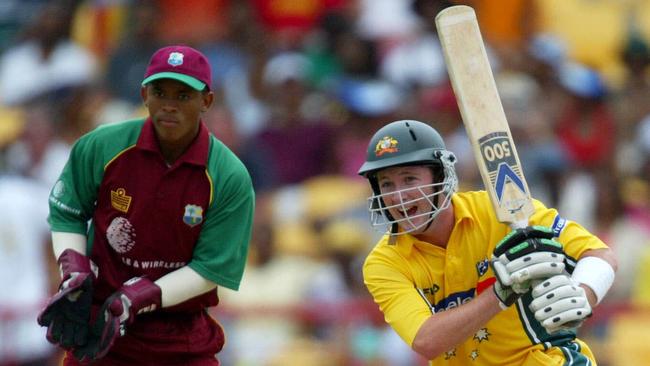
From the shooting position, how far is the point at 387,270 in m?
5.21

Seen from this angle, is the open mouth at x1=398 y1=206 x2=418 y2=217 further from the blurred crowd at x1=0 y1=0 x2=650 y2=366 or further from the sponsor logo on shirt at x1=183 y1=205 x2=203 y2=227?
the blurred crowd at x1=0 y1=0 x2=650 y2=366

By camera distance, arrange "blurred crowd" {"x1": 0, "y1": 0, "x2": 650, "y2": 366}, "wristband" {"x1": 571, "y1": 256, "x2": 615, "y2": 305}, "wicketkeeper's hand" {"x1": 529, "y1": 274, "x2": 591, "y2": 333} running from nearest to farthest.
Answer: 1. "wicketkeeper's hand" {"x1": 529, "y1": 274, "x2": 591, "y2": 333}
2. "wristband" {"x1": 571, "y1": 256, "x2": 615, "y2": 305}
3. "blurred crowd" {"x1": 0, "y1": 0, "x2": 650, "y2": 366}

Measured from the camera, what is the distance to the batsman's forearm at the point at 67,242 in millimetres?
5324

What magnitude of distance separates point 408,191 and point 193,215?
2.93 feet

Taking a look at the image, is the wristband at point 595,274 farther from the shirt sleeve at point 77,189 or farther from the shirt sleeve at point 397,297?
the shirt sleeve at point 77,189

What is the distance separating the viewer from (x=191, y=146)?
5363 millimetres

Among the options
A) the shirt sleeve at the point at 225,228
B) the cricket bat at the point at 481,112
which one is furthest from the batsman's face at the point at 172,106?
the cricket bat at the point at 481,112

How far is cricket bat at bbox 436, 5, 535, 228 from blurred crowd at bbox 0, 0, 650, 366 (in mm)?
3339

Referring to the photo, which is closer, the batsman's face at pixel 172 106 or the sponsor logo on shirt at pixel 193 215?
the batsman's face at pixel 172 106

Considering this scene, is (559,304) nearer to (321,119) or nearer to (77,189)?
(77,189)

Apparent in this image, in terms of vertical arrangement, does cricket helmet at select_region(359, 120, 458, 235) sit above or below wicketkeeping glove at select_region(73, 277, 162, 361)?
above

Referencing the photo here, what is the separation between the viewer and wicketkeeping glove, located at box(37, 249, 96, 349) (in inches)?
201

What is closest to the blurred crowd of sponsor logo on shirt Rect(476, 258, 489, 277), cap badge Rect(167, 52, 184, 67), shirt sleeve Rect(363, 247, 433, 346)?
shirt sleeve Rect(363, 247, 433, 346)

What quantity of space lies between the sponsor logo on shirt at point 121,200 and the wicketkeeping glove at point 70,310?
0.94 feet
